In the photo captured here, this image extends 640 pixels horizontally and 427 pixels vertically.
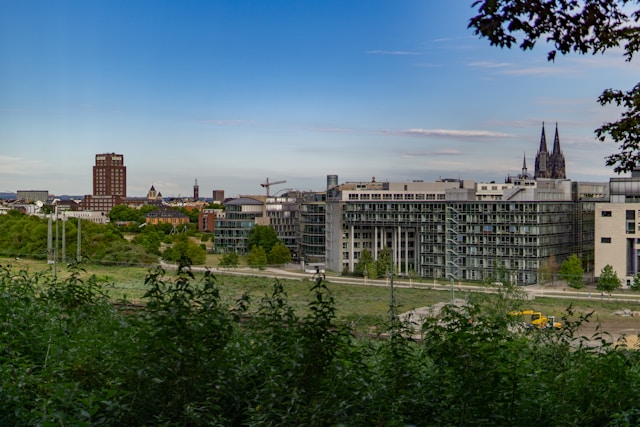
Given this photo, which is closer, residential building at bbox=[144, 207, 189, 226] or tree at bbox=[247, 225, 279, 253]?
tree at bbox=[247, 225, 279, 253]

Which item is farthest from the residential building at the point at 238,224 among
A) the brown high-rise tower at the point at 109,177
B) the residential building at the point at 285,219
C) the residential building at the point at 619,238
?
the brown high-rise tower at the point at 109,177

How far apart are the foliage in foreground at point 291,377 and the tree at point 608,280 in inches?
988

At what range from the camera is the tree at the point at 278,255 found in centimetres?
4194

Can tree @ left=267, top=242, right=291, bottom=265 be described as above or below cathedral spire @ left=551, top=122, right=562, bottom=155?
below

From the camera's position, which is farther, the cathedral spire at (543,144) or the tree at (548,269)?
the cathedral spire at (543,144)

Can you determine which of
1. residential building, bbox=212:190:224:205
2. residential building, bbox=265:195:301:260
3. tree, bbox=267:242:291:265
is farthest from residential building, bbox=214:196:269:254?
residential building, bbox=212:190:224:205

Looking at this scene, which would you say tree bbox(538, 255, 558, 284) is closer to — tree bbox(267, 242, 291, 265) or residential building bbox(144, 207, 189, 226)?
tree bbox(267, 242, 291, 265)

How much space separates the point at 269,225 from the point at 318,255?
8344 millimetres

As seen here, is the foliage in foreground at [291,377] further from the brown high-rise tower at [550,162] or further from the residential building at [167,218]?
the residential building at [167,218]

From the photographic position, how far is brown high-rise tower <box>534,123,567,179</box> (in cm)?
6869

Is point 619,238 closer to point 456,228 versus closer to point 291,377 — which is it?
point 456,228

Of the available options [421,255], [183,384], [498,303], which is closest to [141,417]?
[183,384]

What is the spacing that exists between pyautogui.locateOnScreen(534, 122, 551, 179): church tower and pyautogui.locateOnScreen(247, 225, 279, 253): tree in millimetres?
31935

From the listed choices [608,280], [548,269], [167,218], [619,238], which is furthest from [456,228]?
[167,218]
